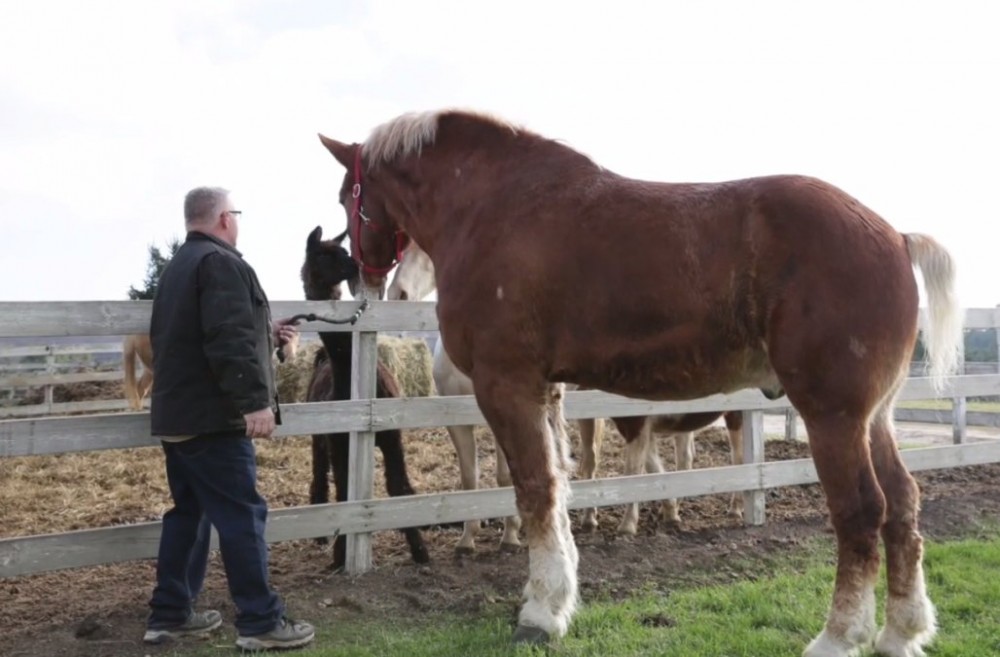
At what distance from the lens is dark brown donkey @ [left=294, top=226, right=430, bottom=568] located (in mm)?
5328

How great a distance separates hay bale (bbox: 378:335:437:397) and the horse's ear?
671 cm

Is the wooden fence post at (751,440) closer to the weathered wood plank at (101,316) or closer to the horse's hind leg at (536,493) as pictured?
the horse's hind leg at (536,493)

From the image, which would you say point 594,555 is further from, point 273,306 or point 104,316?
point 104,316

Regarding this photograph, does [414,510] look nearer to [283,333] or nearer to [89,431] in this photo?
[283,333]

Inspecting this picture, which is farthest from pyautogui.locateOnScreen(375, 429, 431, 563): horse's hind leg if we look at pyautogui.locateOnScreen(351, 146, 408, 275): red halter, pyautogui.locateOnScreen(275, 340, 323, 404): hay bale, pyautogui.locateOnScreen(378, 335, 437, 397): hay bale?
pyautogui.locateOnScreen(275, 340, 323, 404): hay bale

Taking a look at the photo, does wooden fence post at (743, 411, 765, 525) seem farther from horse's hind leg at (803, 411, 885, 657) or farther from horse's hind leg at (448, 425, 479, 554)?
horse's hind leg at (803, 411, 885, 657)

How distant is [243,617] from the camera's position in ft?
12.6

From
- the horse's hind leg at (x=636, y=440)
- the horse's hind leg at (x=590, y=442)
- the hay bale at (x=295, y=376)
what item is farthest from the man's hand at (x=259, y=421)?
the hay bale at (x=295, y=376)

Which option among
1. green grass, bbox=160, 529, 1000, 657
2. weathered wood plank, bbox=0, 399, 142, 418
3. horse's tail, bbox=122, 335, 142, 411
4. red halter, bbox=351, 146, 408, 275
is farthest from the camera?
weathered wood plank, bbox=0, 399, 142, 418

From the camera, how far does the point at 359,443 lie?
498 cm

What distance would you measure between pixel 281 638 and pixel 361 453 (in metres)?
1.35

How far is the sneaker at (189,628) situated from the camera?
391 centimetres

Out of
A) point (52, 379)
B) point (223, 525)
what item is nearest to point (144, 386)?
point (52, 379)

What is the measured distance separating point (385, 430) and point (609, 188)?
86.3 inches
